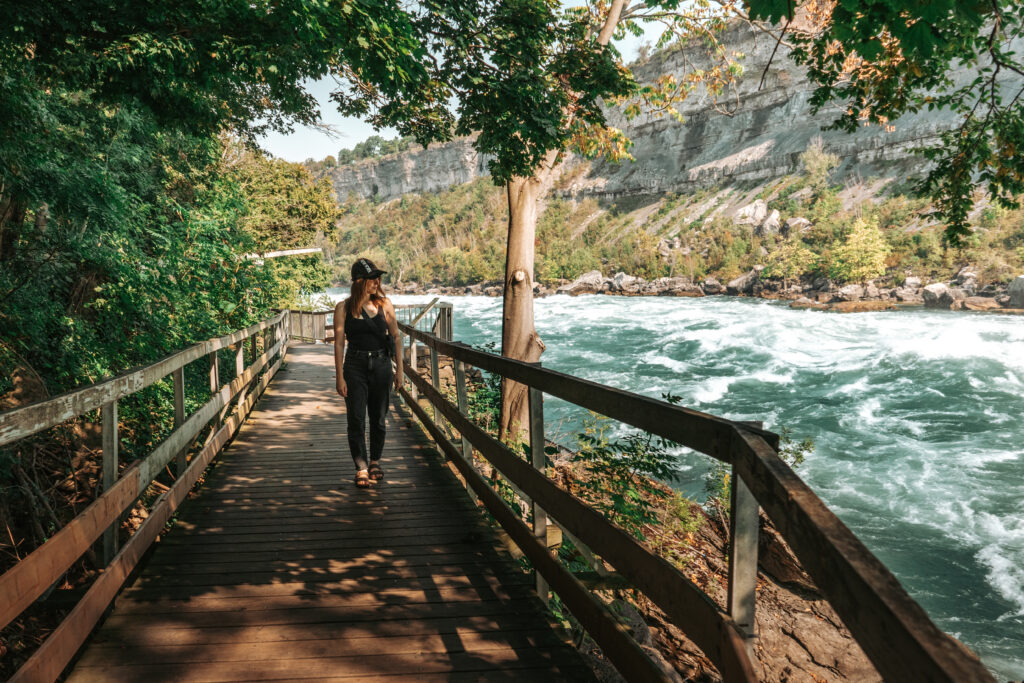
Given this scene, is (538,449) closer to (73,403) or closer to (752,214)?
(73,403)

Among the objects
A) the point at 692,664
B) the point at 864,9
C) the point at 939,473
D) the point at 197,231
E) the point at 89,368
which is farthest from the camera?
the point at 939,473

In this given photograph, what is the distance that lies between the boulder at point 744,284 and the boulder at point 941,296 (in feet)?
46.0

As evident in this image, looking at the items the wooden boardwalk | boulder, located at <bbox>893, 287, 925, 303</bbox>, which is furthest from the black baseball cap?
boulder, located at <bbox>893, 287, 925, 303</bbox>

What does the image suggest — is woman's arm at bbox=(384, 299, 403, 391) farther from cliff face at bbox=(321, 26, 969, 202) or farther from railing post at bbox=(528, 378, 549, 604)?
cliff face at bbox=(321, 26, 969, 202)

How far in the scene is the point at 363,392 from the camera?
523cm

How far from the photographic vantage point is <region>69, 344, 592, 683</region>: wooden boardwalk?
2605mm

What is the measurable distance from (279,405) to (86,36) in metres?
5.77

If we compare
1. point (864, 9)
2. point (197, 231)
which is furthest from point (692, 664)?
point (197, 231)

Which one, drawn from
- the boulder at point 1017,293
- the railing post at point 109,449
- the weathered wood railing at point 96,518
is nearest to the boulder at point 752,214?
the boulder at point 1017,293

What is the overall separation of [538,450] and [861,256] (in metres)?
52.6

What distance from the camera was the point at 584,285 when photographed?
61.1m

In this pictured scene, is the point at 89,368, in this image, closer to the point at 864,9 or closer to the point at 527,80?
the point at 527,80

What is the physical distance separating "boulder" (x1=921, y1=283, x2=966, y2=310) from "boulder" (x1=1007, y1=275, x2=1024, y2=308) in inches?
87.7

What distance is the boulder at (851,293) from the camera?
1606 inches
